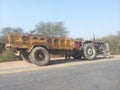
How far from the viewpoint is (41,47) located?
18.5m

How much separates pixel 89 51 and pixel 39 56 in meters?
4.90

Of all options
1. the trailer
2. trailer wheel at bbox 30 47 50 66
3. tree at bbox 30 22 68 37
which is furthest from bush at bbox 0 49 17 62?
tree at bbox 30 22 68 37

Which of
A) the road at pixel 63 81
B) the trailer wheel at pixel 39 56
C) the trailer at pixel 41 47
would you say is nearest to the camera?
the road at pixel 63 81

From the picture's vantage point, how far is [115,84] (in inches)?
434

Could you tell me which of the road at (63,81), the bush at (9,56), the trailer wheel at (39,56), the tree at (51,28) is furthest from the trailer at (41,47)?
the tree at (51,28)

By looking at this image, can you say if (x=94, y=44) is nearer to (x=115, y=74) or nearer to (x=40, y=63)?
(x=40, y=63)

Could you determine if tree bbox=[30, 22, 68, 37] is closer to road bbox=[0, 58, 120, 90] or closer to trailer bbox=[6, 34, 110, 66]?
trailer bbox=[6, 34, 110, 66]

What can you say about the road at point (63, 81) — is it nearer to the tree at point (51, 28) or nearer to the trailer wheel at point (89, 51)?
the trailer wheel at point (89, 51)

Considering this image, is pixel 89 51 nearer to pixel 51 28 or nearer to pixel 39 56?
pixel 39 56

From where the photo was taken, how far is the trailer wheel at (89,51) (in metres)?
21.7

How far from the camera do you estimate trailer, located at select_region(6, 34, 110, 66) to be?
1767 centimetres

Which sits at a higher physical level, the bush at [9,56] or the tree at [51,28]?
the tree at [51,28]

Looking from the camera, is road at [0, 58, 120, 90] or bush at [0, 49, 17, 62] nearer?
road at [0, 58, 120, 90]

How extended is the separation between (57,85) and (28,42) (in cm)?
756
